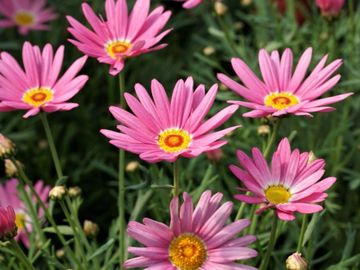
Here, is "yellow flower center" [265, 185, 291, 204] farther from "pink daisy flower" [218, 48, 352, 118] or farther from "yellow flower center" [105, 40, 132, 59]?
"yellow flower center" [105, 40, 132, 59]

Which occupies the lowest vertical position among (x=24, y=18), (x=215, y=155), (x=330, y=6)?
(x=215, y=155)

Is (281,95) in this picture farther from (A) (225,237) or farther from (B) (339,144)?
(B) (339,144)

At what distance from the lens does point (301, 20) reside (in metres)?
3.22

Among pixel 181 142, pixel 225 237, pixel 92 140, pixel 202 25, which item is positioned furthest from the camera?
pixel 202 25

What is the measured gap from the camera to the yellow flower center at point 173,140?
1416mm

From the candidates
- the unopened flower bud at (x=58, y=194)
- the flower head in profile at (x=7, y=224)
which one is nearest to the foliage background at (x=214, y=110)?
the unopened flower bud at (x=58, y=194)

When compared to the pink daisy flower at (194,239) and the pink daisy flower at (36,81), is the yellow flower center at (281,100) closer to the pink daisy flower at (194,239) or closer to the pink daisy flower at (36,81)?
the pink daisy flower at (194,239)

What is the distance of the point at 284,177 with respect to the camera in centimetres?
142

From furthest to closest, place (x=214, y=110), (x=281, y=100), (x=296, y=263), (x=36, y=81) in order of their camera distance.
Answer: (x=214, y=110)
(x=36, y=81)
(x=281, y=100)
(x=296, y=263)

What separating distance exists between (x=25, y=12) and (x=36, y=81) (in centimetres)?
187

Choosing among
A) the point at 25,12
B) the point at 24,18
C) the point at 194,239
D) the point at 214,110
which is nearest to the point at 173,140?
the point at 194,239

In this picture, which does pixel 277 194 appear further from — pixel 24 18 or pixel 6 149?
pixel 24 18

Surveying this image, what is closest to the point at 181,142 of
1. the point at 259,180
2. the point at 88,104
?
the point at 259,180

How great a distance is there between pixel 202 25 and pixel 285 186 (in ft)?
7.17
